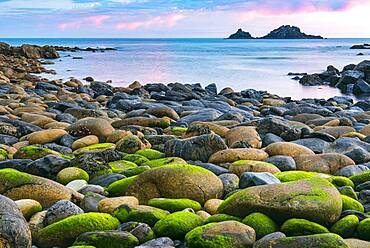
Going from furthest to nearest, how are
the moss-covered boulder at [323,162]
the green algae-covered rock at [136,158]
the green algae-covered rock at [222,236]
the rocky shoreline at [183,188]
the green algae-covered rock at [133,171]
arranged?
the green algae-covered rock at [136,158] → the moss-covered boulder at [323,162] → the green algae-covered rock at [133,171] → the rocky shoreline at [183,188] → the green algae-covered rock at [222,236]

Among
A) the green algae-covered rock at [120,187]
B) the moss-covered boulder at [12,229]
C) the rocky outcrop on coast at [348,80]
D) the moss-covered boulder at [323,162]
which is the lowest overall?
the rocky outcrop on coast at [348,80]

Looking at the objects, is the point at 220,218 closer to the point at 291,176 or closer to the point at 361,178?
the point at 291,176

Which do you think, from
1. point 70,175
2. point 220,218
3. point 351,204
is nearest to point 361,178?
point 351,204

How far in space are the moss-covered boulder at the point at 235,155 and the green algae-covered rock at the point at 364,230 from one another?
108 inches

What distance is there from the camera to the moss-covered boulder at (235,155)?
276 inches

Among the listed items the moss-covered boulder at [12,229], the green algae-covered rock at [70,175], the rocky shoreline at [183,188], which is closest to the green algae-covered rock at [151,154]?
the rocky shoreline at [183,188]

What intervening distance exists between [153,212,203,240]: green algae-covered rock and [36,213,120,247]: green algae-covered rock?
1.31 feet

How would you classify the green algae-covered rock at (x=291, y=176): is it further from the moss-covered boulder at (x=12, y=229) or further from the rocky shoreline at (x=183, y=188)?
the moss-covered boulder at (x=12, y=229)

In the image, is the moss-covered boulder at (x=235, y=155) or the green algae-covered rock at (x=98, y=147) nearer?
the moss-covered boulder at (x=235, y=155)

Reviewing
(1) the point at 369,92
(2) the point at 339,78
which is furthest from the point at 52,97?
(2) the point at 339,78

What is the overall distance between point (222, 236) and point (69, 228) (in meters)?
1.32

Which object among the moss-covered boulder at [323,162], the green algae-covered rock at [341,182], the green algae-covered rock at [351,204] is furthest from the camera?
the moss-covered boulder at [323,162]

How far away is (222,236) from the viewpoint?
409 cm

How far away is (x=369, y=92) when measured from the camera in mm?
23531
